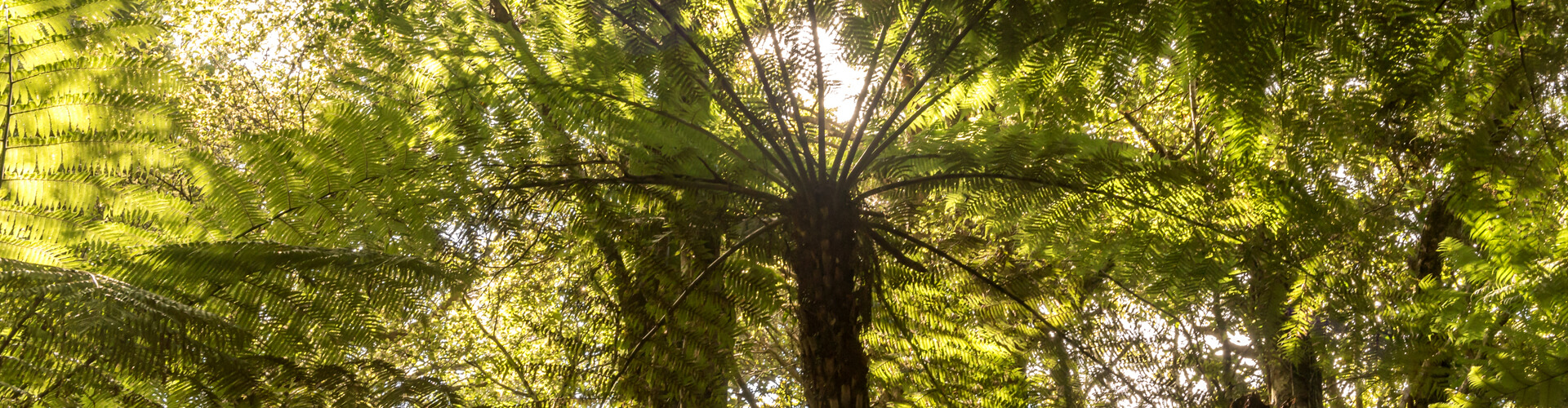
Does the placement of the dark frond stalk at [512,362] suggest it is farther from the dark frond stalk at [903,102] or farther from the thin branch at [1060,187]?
the thin branch at [1060,187]

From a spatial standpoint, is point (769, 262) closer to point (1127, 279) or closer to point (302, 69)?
point (1127, 279)

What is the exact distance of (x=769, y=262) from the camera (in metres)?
2.59

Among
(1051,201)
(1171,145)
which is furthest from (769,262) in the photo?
(1171,145)

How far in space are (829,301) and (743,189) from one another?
411mm

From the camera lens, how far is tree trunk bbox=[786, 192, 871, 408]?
2.11 meters

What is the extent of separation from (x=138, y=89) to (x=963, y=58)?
2111mm

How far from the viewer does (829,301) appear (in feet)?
7.01

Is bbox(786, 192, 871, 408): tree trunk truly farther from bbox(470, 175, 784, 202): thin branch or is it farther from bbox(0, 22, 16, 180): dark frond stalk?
bbox(0, 22, 16, 180): dark frond stalk

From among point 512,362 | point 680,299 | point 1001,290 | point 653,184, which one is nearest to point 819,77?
point 653,184

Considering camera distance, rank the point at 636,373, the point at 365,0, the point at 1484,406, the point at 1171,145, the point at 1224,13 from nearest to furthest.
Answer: the point at 1224,13 < the point at 636,373 < the point at 1484,406 < the point at 365,0 < the point at 1171,145

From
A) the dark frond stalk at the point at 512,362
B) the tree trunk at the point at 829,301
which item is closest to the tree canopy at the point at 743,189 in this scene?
the tree trunk at the point at 829,301

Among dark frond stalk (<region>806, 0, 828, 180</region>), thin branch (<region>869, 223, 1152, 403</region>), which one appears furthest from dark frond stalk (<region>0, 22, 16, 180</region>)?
thin branch (<region>869, 223, 1152, 403</region>)

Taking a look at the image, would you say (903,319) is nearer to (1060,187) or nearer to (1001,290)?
(1001,290)

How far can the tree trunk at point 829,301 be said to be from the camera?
211cm
